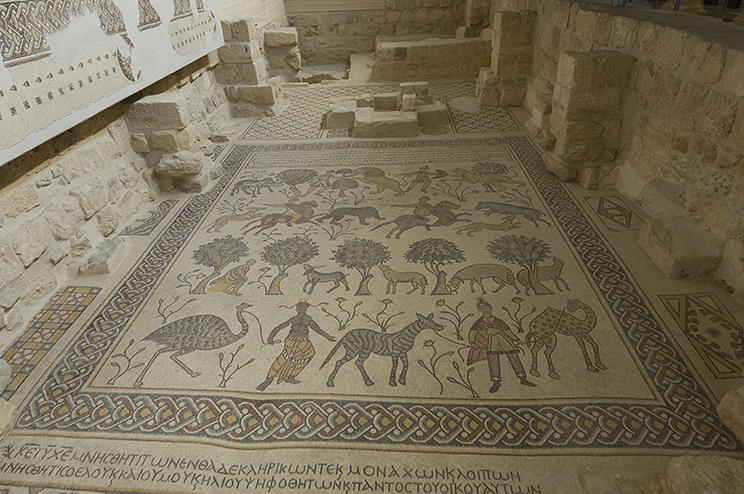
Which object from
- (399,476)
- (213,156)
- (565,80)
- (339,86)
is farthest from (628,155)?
(339,86)

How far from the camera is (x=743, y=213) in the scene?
2246mm

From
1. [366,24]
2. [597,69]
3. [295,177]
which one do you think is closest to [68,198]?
[295,177]

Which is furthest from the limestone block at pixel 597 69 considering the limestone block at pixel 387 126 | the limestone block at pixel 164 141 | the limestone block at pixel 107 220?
the limestone block at pixel 107 220

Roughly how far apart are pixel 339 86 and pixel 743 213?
16.8 ft

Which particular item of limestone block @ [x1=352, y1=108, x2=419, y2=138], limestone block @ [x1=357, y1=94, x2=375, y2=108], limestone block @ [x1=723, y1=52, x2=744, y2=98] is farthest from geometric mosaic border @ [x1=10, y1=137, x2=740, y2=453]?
limestone block @ [x1=357, y1=94, x2=375, y2=108]

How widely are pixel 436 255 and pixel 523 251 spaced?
21.8 inches

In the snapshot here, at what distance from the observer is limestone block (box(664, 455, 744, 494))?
1.27 meters

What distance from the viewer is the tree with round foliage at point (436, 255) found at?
261cm

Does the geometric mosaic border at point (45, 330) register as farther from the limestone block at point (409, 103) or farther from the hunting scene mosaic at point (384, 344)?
the limestone block at point (409, 103)

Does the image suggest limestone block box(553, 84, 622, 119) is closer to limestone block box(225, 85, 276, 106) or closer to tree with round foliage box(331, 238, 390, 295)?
tree with round foliage box(331, 238, 390, 295)

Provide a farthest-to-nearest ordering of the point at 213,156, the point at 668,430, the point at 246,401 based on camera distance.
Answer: the point at 213,156 → the point at 246,401 → the point at 668,430

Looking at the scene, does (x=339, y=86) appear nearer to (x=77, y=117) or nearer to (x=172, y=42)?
(x=172, y=42)

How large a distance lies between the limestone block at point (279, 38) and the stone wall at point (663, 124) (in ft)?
11.9

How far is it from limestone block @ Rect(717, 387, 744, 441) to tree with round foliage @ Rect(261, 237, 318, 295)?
7.09 ft
